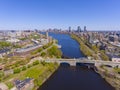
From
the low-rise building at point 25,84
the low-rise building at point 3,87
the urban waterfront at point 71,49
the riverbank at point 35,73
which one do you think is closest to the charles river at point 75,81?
the riverbank at point 35,73

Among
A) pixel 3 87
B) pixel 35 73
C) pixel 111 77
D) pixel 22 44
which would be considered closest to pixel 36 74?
pixel 35 73

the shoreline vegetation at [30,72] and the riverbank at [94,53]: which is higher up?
the shoreline vegetation at [30,72]

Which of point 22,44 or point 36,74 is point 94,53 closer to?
point 36,74

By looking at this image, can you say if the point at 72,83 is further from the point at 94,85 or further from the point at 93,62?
the point at 93,62

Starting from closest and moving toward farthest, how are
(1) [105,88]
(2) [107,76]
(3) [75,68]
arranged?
(1) [105,88] → (2) [107,76] → (3) [75,68]

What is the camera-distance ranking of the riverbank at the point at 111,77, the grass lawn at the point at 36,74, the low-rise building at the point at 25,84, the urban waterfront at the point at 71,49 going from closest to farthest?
the low-rise building at the point at 25,84, the grass lawn at the point at 36,74, the riverbank at the point at 111,77, the urban waterfront at the point at 71,49

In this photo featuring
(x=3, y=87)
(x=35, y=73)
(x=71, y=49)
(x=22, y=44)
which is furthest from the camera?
(x=22, y=44)

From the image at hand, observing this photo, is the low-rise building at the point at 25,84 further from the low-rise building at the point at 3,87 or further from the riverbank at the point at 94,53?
the riverbank at the point at 94,53

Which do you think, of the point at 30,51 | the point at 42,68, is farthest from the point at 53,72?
the point at 30,51

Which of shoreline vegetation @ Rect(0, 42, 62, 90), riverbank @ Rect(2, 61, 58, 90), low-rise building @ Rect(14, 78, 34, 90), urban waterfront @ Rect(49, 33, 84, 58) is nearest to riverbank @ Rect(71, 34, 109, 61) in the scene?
urban waterfront @ Rect(49, 33, 84, 58)

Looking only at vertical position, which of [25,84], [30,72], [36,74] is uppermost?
[25,84]

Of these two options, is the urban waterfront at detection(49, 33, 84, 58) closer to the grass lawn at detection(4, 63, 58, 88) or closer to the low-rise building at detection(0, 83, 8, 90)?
the grass lawn at detection(4, 63, 58, 88)
